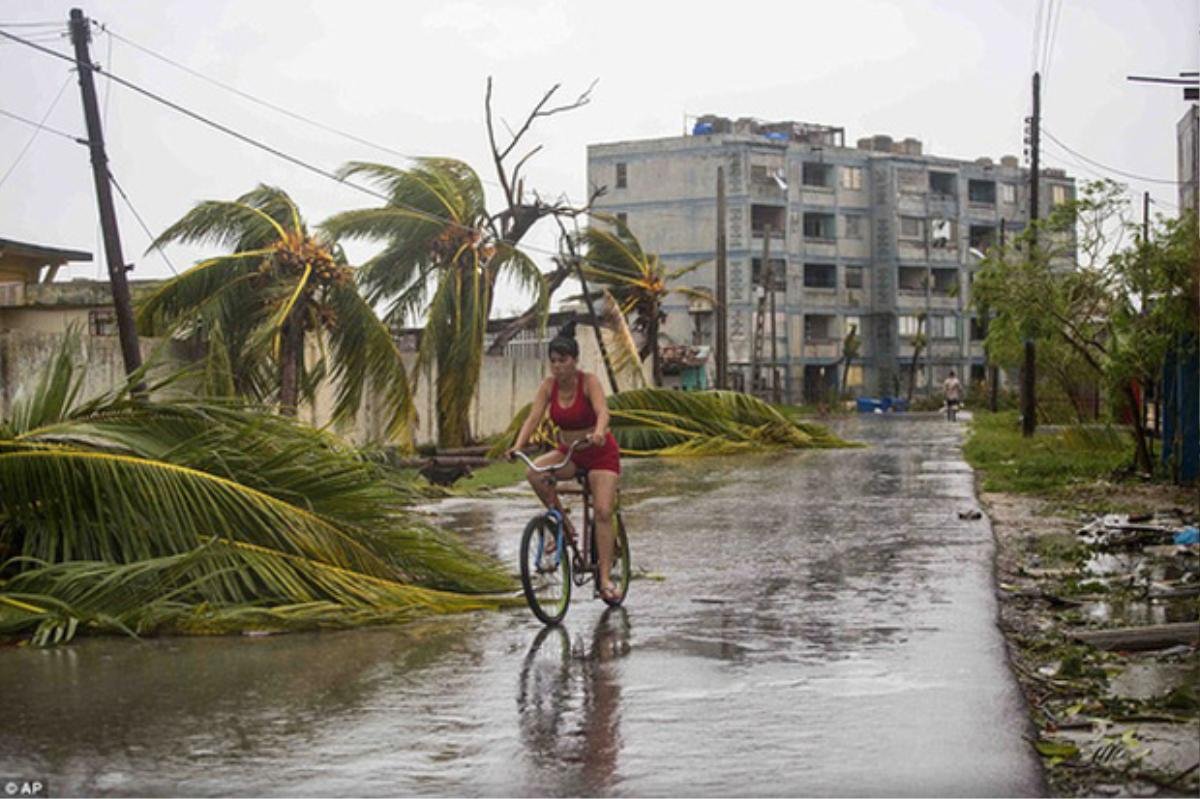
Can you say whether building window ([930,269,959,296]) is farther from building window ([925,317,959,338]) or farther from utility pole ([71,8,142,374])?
utility pole ([71,8,142,374])

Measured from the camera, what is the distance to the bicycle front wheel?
9.79 metres

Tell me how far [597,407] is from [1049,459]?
17.7 metres

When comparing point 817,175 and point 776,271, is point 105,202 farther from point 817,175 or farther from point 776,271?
point 817,175

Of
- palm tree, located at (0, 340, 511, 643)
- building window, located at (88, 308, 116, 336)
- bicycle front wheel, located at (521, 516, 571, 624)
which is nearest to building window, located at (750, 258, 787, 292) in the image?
building window, located at (88, 308, 116, 336)

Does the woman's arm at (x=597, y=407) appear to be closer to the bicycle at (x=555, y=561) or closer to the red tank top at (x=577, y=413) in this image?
the red tank top at (x=577, y=413)

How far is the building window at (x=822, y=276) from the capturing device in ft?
295

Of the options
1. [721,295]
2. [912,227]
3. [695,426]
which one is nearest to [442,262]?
[695,426]

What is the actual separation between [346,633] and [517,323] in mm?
27742

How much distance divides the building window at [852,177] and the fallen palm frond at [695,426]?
58.2 meters

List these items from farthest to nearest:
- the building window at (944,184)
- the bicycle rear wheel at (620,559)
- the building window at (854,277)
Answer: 1. the building window at (944,184)
2. the building window at (854,277)
3. the bicycle rear wheel at (620,559)

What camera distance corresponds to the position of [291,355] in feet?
72.7

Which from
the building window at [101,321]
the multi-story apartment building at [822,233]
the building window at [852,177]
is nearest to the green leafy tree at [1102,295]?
the building window at [101,321]

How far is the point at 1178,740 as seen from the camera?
666cm

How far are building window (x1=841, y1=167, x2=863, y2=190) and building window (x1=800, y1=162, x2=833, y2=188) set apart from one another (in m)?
0.95
